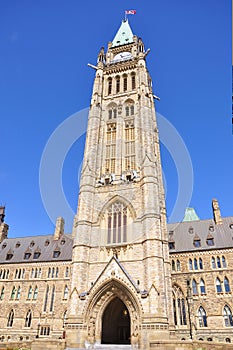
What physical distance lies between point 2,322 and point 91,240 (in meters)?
18.4

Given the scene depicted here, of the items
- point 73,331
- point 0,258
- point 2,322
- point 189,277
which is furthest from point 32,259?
point 189,277

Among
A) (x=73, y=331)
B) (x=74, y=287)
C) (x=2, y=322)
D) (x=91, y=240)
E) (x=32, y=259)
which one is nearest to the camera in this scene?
(x=73, y=331)

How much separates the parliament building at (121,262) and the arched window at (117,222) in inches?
3.8

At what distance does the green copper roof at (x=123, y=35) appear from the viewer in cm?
4628

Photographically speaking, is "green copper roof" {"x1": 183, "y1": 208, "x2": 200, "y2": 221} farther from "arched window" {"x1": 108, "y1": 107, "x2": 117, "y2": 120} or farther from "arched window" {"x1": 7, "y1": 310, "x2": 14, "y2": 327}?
"arched window" {"x1": 7, "y1": 310, "x2": 14, "y2": 327}

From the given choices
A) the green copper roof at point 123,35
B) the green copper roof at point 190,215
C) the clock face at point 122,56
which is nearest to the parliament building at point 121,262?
the clock face at point 122,56

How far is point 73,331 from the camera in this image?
1964 centimetres

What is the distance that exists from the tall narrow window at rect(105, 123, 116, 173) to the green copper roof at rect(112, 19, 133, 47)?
2113 cm

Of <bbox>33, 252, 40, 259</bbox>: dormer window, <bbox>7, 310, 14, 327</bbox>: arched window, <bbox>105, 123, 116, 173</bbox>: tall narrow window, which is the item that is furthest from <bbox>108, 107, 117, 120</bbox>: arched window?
<bbox>7, 310, 14, 327</bbox>: arched window

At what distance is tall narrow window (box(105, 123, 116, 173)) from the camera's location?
2947 centimetres

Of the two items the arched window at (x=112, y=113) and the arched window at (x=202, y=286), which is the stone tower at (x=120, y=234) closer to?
the arched window at (x=112, y=113)

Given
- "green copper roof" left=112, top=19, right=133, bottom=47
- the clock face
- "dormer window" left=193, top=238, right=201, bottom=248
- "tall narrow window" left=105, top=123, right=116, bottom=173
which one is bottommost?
"dormer window" left=193, top=238, right=201, bottom=248

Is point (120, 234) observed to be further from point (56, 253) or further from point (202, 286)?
point (56, 253)

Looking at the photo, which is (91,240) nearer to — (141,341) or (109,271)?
(109,271)
